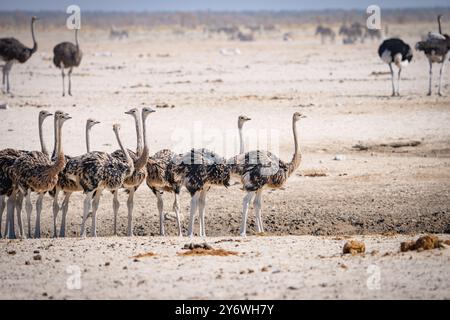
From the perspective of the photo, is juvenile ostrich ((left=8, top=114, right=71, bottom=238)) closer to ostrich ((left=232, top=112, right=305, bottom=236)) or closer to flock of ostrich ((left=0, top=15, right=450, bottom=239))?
flock of ostrich ((left=0, top=15, right=450, bottom=239))

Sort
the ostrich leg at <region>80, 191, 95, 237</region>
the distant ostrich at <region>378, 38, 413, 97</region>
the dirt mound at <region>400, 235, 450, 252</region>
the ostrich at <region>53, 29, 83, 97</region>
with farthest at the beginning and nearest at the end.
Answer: the ostrich at <region>53, 29, 83, 97</region> → the distant ostrich at <region>378, 38, 413, 97</region> → the ostrich leg at <region>80, 191, 95, 237</region> → the dirt mound at <region>400, 235, 450, 252</region>

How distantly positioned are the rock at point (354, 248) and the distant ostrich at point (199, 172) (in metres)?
2.27

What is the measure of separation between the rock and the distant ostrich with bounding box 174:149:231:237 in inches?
89.5

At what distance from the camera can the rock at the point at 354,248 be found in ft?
29.3

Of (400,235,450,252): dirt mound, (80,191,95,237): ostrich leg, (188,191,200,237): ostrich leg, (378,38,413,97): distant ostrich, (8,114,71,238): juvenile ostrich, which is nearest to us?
(400,235,450,252): dirt mound

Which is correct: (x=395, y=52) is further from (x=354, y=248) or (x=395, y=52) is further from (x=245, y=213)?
(x=354, y=248)

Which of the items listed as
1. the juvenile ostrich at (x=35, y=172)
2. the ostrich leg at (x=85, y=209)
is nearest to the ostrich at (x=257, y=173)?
the ostrich leg at (x=85, y=209)

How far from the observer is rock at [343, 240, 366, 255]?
8930mm

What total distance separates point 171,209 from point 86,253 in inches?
138

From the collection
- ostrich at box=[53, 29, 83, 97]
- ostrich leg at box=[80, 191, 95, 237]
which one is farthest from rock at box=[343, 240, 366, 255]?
ostrich at box=[53, 29, 83, 97]

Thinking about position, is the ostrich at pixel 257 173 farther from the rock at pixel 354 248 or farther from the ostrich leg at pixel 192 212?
the rock at pixel 354 248

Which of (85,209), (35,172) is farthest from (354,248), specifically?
(35,172)

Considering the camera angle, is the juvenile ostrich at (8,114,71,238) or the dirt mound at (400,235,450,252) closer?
the dirt mound at (400,235,450,252)

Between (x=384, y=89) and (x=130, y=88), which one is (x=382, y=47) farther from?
(x=130, y=88)
